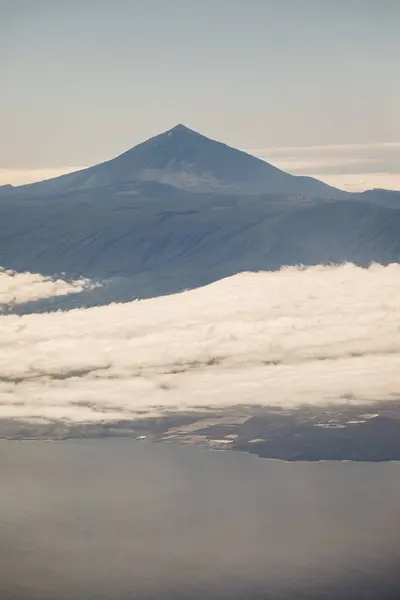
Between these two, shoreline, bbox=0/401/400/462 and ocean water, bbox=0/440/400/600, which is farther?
shoreline, bbox=0/401/400/462

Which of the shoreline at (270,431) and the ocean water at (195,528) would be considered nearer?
the ocean water at (195,528)

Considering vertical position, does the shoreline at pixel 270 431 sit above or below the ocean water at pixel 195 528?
above

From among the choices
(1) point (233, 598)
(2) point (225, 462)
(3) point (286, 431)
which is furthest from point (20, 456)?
(1) point (233, 598)

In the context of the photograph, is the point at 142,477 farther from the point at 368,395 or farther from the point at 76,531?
the point at 368,395

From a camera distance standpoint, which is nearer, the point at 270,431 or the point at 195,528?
the point at 195,528

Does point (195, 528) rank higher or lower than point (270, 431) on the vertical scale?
lower

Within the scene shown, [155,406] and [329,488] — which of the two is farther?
[155,406]

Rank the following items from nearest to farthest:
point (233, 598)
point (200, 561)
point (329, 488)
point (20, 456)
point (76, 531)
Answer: point (233, 598), point (200, 561), point (76, 531), point (329, 488), point (20, 456)

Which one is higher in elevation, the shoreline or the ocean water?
the shoreline
